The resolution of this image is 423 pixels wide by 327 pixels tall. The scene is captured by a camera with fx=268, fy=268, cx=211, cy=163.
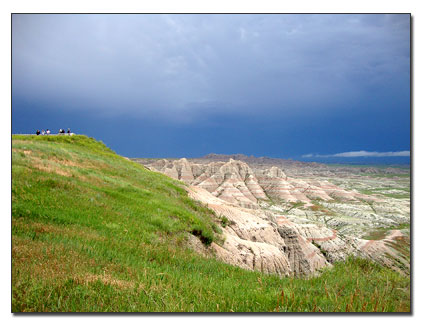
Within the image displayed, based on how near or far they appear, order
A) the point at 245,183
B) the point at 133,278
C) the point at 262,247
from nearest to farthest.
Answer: the point at 133,278
the point at 262,247
the point at 245,183

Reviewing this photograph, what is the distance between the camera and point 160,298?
193 inches

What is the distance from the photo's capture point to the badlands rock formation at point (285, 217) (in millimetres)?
14703

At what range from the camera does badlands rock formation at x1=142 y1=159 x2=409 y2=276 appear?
14.7 metres

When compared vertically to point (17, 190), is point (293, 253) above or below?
below

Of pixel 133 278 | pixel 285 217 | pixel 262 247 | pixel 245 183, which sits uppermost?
pixel 245 183

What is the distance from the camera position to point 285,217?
142ft

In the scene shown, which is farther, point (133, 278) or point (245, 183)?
point (245, 183)

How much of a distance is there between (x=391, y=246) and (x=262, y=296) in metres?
4.59

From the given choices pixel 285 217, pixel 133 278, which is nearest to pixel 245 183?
pixel 285 217

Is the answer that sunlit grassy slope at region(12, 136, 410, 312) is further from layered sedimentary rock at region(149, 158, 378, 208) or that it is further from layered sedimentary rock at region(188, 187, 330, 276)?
layered sedimentary rock at region(149, 158, 378, 208)

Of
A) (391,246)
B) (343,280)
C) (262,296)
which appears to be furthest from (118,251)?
(391,246)

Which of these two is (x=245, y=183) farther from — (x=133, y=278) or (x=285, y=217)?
(x=133, y=278)

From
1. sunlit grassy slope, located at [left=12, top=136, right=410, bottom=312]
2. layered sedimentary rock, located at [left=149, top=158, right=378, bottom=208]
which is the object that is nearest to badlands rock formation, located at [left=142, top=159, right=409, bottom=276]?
layered sedimentary rock, located at [left=149, top=158, right=378, bottom=208]
